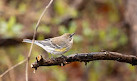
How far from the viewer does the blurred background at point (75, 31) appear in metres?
7.14

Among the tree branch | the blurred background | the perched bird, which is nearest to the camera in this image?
the tree branch

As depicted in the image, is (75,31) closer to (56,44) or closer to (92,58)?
(56,44)

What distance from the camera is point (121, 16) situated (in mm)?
8805

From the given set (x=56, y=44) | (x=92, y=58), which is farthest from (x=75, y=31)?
(x=92, y=58)

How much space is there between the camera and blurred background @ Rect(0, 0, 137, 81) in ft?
23.4

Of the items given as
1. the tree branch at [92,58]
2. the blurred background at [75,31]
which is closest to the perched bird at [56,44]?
the tree branch at [92,58]

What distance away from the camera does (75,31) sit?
8.63 m

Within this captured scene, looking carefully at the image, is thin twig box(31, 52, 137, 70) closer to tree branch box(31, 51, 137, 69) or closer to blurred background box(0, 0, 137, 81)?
tree branch box(31, 51, 137, 69)

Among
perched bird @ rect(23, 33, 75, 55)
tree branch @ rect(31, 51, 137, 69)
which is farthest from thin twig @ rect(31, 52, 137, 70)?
perched bird @ rect(23, 33, 75, 55)

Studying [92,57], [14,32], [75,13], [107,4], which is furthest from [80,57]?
[107,4]

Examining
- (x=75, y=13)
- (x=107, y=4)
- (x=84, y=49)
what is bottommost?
(x=84, y=49)

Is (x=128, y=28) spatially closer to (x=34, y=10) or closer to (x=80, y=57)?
(x=34, y=10)

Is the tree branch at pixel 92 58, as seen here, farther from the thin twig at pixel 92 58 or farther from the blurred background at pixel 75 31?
the blurred background at pixel 75 31

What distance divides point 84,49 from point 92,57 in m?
3.38
